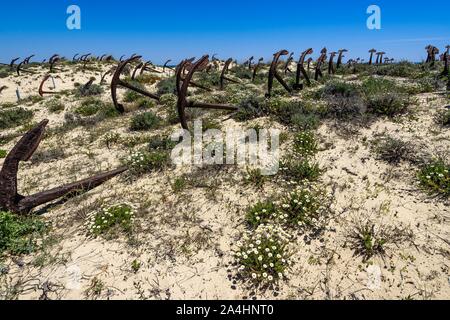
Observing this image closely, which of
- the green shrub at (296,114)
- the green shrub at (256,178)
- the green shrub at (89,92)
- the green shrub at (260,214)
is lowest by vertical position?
the green shrub at (260,214)

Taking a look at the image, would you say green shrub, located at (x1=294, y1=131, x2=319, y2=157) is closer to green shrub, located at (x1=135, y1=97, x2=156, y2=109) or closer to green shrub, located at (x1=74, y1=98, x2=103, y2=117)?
green shrub, located at (x1=135, y1=97, x2=156, y2=109)

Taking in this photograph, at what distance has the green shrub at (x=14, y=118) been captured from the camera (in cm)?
1041

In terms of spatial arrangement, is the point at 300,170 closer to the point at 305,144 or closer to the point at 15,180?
the point at 305,144

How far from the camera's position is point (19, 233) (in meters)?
3.84

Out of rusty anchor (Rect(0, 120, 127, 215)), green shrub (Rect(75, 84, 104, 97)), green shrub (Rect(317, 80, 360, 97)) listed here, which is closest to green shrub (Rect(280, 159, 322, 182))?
rusty anchor (Rect(0, 120, 127, 215))

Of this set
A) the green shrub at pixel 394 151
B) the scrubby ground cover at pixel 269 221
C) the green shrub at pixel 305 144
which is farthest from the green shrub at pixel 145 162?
the green shrub at pixel 394 151

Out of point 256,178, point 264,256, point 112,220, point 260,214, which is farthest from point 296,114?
point 112,220

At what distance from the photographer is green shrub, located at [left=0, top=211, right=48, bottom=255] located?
3570 millimetres

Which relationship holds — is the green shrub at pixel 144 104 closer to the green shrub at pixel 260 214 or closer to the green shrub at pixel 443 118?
the green shrub at pixel 260 214

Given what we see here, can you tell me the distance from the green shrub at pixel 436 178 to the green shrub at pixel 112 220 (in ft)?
14.1

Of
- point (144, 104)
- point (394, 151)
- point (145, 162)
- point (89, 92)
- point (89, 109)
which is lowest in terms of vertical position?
point (145, 162)

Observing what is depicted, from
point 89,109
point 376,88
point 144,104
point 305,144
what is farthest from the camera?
point 144,104

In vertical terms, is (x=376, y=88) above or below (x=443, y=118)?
above

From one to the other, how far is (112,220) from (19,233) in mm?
1287
